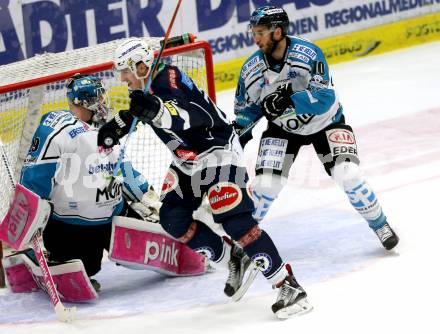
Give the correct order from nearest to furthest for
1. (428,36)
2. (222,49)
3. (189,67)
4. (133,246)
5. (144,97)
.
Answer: (144,97) < (133,246) < (189,67) < (222,49) < (428,36)

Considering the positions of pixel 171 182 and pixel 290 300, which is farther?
pixel 171 182

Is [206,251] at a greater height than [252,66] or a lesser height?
lesser

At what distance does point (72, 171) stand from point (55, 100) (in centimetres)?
88

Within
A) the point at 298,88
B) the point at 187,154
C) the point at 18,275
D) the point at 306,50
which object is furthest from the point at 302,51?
the point at 18,275

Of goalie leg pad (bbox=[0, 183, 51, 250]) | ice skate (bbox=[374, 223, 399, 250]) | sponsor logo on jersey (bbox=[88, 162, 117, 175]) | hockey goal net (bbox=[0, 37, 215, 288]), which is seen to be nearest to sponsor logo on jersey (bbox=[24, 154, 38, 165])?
Answer: goalie leg pad (bbox=[0, 183, 51, 250])

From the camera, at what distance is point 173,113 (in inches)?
164

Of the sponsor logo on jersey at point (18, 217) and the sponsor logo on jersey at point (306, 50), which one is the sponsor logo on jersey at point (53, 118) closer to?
the sponsor logo on jersey at point (18, 217)

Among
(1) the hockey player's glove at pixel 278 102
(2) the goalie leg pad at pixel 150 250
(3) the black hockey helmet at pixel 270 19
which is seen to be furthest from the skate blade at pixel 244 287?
(3) the black hockey helmet at pixel 270 19

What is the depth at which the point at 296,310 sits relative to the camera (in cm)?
427

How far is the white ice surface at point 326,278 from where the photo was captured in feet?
14.0

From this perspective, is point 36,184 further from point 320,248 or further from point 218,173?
point 320,248

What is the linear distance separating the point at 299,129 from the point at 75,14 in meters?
3.47

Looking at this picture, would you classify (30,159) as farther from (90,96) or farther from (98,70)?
(98,70)

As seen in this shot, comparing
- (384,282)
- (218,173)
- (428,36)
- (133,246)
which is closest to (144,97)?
(218,173)
